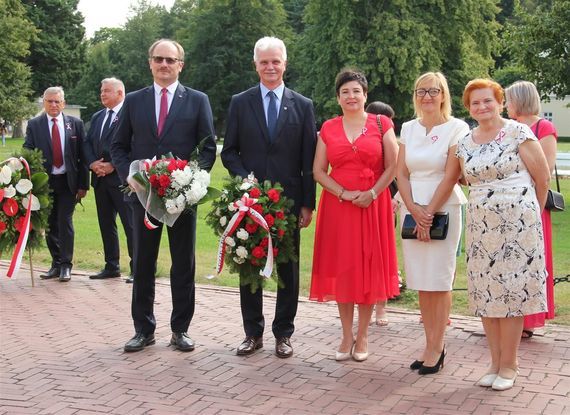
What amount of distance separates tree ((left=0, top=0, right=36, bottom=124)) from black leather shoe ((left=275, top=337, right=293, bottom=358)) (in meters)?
45.1

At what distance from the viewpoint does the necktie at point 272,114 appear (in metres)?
6.51

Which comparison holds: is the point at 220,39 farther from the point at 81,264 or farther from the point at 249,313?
the point at 249,313

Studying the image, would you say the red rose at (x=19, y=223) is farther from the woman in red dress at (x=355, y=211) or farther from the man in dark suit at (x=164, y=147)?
the woman in red dress at (x=355, y=211)

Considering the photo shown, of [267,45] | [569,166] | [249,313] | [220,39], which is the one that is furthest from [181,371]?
[220,39]

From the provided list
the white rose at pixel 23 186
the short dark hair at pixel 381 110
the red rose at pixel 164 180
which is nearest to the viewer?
the red rose at pixel 164 180

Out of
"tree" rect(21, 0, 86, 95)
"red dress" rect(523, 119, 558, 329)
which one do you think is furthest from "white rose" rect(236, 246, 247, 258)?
"tree" rect(21, 0, 86, 95)

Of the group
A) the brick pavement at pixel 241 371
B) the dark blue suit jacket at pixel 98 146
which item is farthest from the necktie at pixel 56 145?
the brick pavement at pixel 241 371

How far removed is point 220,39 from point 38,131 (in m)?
53.3

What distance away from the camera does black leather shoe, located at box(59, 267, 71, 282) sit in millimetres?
9883

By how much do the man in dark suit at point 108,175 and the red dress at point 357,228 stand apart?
382cm

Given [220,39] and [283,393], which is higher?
[220,39]

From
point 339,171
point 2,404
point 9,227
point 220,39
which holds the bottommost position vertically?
point 2,404

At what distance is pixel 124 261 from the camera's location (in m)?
11.2

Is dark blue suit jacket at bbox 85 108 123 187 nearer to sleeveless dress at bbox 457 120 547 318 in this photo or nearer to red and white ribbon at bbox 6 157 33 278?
red and white ribbon at bbox 6 157 33 278
